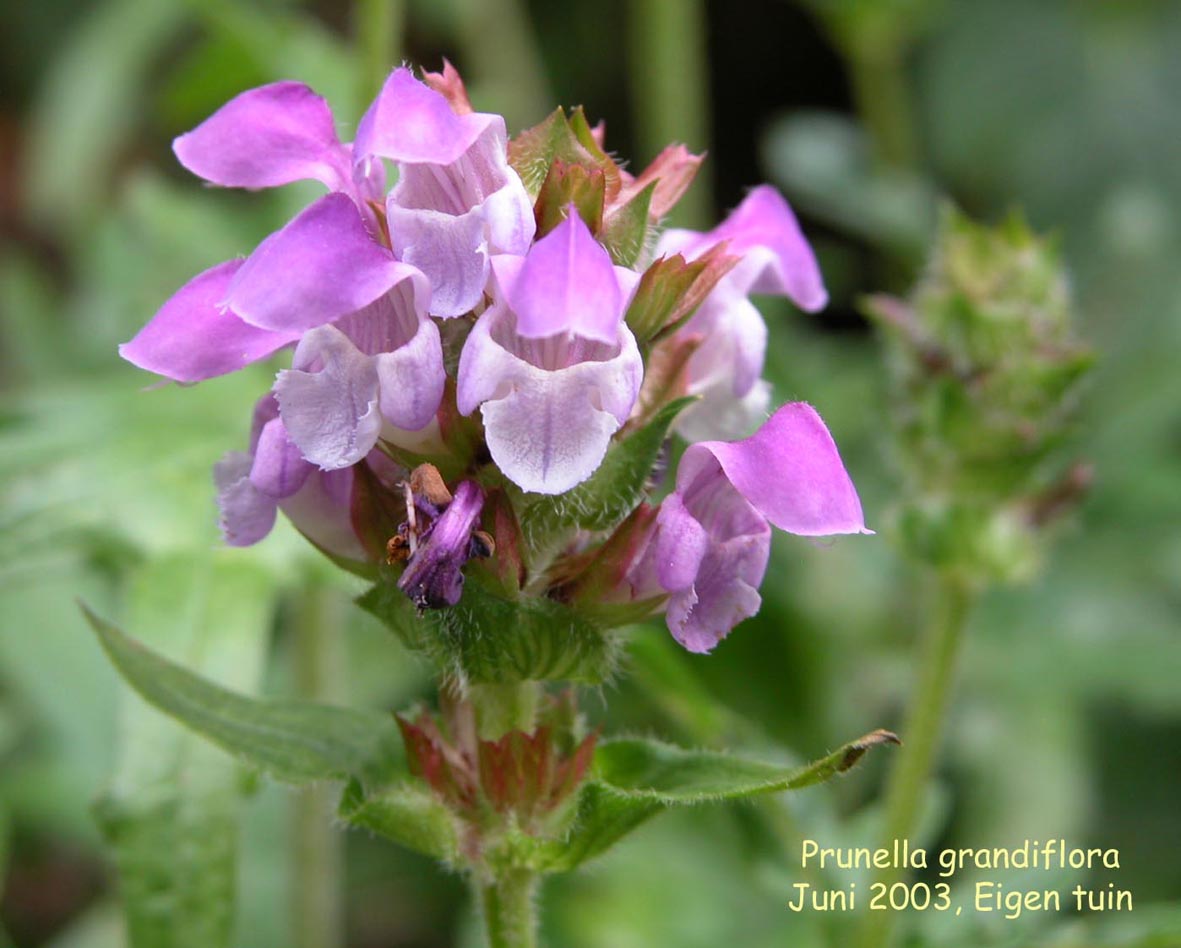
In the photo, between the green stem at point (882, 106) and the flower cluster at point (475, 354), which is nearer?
the flower cluster at point (475, 354)

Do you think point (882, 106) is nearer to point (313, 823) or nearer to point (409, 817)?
point (313, 823)

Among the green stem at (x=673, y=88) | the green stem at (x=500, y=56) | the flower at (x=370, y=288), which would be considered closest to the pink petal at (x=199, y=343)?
the flower at (x=370, y=288)

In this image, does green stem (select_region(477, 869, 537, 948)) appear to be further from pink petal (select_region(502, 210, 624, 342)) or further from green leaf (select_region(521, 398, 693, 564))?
pink petal (select_region(502, 210, 624, 342))

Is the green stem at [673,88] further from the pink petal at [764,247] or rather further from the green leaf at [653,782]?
the green leaf at [653,782]

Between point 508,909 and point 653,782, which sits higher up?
point 653,782

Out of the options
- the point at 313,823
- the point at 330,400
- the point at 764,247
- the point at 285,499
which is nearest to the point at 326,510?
the point at 285,499

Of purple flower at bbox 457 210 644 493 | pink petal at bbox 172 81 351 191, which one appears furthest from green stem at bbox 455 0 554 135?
purple flower at bbox 457 210 644 493

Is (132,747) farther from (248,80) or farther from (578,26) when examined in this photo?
(578,26)
